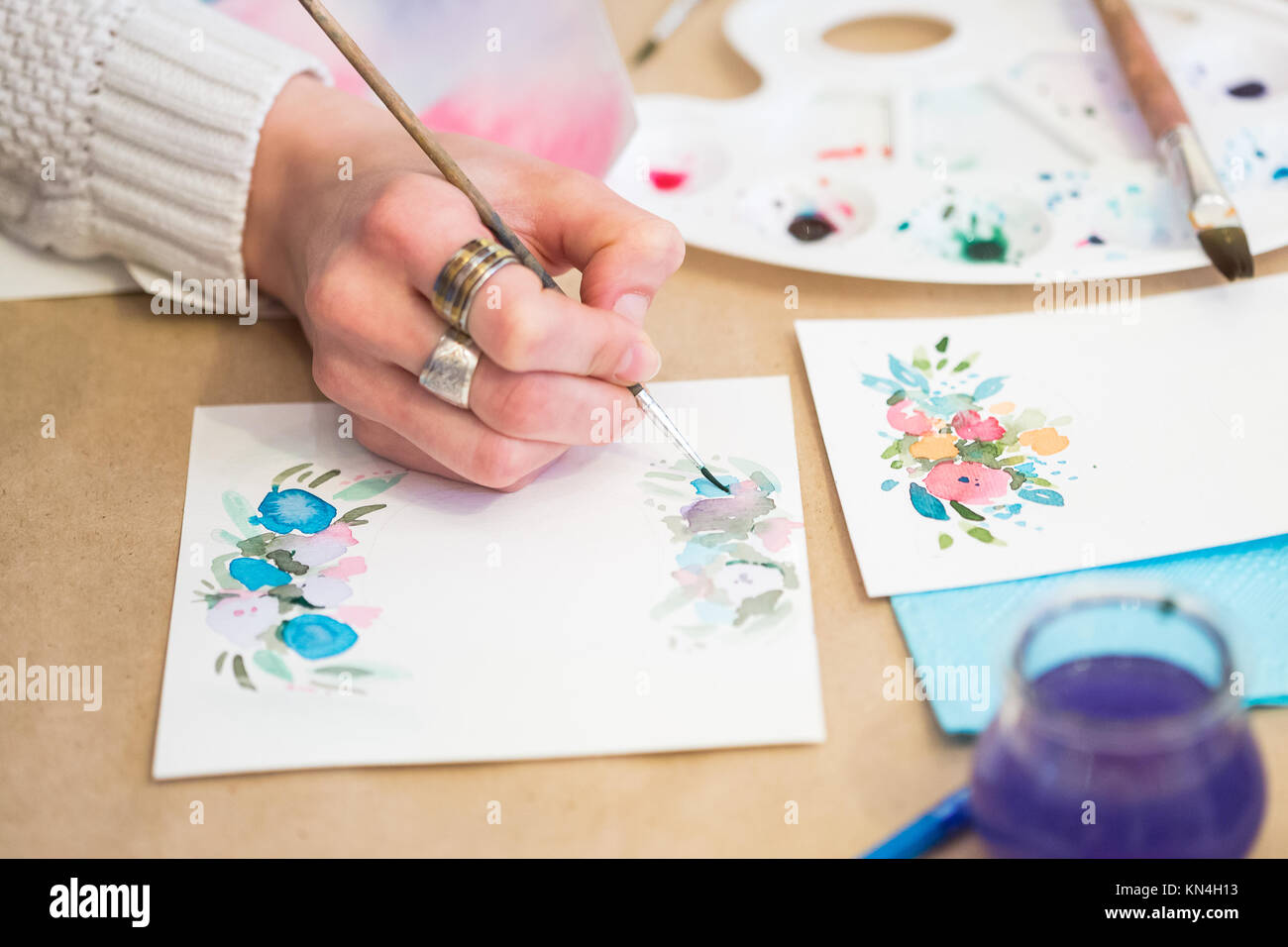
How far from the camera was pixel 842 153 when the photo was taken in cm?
111

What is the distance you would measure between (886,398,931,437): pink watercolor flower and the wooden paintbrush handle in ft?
1.31

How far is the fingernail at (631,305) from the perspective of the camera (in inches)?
30.4

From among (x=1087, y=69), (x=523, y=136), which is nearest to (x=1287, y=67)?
(x=1087, y=69)

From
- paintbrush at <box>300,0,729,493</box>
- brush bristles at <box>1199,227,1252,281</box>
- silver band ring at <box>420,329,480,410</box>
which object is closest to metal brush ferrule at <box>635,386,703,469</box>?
paintbrush at <box>300,0,729,493</box>

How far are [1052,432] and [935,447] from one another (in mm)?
82

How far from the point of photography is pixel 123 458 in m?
0.86

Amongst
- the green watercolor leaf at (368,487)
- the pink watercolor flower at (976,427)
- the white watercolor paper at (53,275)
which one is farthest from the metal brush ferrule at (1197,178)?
the white watercolor paper at (53,275)

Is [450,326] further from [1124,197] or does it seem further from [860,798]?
[1124,197]

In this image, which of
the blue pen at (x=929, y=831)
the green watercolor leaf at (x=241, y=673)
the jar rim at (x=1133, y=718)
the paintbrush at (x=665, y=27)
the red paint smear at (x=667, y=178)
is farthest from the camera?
the paintbrush at (x=665, y=27)

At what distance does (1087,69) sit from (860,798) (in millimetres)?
857

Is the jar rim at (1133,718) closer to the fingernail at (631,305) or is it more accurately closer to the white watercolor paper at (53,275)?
the fingernail at (631,305)

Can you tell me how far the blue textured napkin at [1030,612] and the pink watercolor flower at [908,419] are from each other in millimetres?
156

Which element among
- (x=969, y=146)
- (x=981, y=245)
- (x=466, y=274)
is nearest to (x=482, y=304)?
(x=466, y=274)
